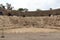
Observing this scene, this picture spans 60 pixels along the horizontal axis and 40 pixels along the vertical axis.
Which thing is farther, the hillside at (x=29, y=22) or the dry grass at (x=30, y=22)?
the hillside at (x=29, y=22)

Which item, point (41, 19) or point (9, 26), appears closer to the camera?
point (9, 26)

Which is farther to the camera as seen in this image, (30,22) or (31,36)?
(30,22)

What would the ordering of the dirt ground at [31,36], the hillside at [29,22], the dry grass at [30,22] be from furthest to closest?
1. the hillside at [29,22]
2. the dry grass at [30,22]
3. the dirt ground at [31,36]

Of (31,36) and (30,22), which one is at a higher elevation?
(31,36)

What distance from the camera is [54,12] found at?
49562 millimetres

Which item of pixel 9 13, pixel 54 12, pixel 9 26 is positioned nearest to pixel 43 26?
pixel 9 26

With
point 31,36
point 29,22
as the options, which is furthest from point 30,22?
point 31,36

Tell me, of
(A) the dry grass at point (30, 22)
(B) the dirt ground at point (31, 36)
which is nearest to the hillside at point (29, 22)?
(A) the dry grass at point (30, 22)

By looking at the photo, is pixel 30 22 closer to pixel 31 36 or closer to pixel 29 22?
pixel 29 22

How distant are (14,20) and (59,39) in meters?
21.4

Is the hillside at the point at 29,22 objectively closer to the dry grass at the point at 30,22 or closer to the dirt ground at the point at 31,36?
the dry grass at the point at 30,22

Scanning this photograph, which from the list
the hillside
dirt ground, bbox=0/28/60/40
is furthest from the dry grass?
dirt ground, bbox=0/28/60/40

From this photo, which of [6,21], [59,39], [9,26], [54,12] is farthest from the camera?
[54,12]

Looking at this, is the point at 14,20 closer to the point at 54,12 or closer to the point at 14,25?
the point at 14,25
